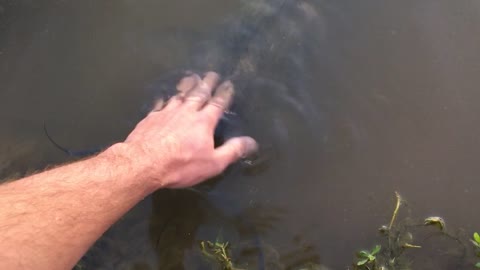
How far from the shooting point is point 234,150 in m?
2.40

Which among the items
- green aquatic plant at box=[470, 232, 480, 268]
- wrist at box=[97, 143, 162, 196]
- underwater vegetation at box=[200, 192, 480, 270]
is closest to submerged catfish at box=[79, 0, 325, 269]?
underwater vegetation at box=[200, 192, 480, 270]

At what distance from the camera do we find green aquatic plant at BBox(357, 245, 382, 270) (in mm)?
1974

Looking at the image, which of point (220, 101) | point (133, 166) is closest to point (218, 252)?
point (133, 166)

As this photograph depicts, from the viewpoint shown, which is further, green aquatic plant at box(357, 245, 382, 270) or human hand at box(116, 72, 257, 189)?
human hand at box(116, 72, 257, 189)

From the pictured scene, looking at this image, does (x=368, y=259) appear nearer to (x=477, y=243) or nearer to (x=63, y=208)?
(x=477, y=243)

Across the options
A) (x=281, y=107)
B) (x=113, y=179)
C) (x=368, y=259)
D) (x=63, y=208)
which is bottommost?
(x=368, y=259)

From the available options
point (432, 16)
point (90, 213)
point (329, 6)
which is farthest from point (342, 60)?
point (90, 213)

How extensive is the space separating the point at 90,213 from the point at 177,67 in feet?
3.41

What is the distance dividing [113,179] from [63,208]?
23 centimetres

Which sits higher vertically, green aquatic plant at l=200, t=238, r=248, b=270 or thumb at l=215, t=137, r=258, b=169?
thumb at l=215, t=137, r=258, b=169

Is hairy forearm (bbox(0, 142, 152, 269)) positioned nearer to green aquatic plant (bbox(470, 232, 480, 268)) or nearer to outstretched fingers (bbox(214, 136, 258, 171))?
outstretched fingers (bbox(214, 136, 258, 171))

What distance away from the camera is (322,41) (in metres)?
2.70

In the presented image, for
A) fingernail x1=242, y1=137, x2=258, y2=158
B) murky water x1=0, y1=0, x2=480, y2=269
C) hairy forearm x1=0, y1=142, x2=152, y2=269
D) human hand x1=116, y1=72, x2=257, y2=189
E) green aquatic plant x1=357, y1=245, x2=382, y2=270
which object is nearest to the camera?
hairy forearm x1=0, y1=142, x2=152, y2=269

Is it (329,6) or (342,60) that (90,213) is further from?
(329,6)
